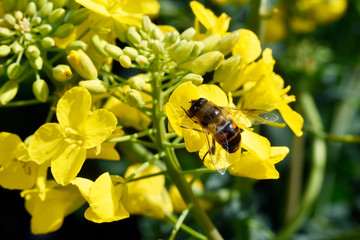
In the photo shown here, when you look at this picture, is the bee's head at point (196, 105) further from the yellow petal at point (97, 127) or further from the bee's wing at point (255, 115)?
the yellow petal at point (97, 127)

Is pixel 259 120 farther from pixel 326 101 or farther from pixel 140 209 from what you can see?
pixel 326 101

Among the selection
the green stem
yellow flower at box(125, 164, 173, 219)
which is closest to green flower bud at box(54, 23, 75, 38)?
yellow flower at box(125, 164, 173, 219)

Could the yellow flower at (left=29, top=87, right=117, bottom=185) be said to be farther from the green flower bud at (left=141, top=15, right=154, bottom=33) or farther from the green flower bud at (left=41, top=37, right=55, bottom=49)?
the green flower bud at (left=141, top=15, right=154, bottom=33)

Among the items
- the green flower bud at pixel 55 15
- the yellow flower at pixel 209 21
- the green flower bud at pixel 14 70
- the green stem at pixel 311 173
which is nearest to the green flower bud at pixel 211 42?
the yellow flower at pixel 209 21

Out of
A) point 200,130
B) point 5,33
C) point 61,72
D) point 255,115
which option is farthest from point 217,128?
point 5,33

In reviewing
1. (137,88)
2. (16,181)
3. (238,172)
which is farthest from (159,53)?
(16,181)

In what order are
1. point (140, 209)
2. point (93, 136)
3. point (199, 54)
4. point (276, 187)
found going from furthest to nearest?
point (276, 187) → point (140, 209) → point (199, 54) → point (93, 136)
